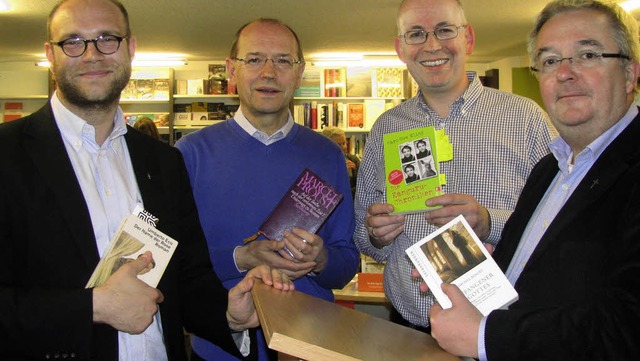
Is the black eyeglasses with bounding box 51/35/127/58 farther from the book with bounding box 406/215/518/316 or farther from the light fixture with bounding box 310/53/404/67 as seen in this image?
the light fixture with bounding box 310/53/404/67

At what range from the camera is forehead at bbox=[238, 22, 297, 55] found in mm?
2553

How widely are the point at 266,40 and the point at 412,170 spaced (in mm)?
946

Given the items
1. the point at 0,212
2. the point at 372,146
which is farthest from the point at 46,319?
the point at 372,146

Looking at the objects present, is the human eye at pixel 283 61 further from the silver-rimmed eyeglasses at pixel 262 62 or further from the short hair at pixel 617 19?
the short hair at pixel 617 19

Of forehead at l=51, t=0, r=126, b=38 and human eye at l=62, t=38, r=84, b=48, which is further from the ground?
forehead at l=51, t=0, r=126, b=38

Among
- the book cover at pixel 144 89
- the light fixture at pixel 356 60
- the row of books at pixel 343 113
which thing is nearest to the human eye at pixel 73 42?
the row of books at pixel 343 113

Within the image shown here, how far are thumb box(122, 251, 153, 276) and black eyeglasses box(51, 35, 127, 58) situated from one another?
2.45 ft

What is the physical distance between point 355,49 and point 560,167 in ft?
26.4

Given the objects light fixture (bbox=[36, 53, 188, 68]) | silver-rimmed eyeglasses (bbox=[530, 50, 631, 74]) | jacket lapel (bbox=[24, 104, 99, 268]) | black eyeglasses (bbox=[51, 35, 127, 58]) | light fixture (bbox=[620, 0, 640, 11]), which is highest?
light fixture (bbox=[620, 0, 640, 11])

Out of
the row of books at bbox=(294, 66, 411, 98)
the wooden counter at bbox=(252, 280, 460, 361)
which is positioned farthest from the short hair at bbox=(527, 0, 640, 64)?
the row of books at bbox=(294, 66, 411, 98)

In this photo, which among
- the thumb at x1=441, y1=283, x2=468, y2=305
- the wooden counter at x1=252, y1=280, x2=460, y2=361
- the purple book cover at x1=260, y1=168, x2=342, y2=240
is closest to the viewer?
the wooden counter at x1=252, y1=280, x2=460, y2=361

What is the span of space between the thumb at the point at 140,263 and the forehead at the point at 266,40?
3.84ft

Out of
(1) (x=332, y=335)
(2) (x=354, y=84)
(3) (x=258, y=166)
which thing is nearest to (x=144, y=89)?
(2) (x=354, y=84)

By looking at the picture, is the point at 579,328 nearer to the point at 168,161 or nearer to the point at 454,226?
the point at 454,226
